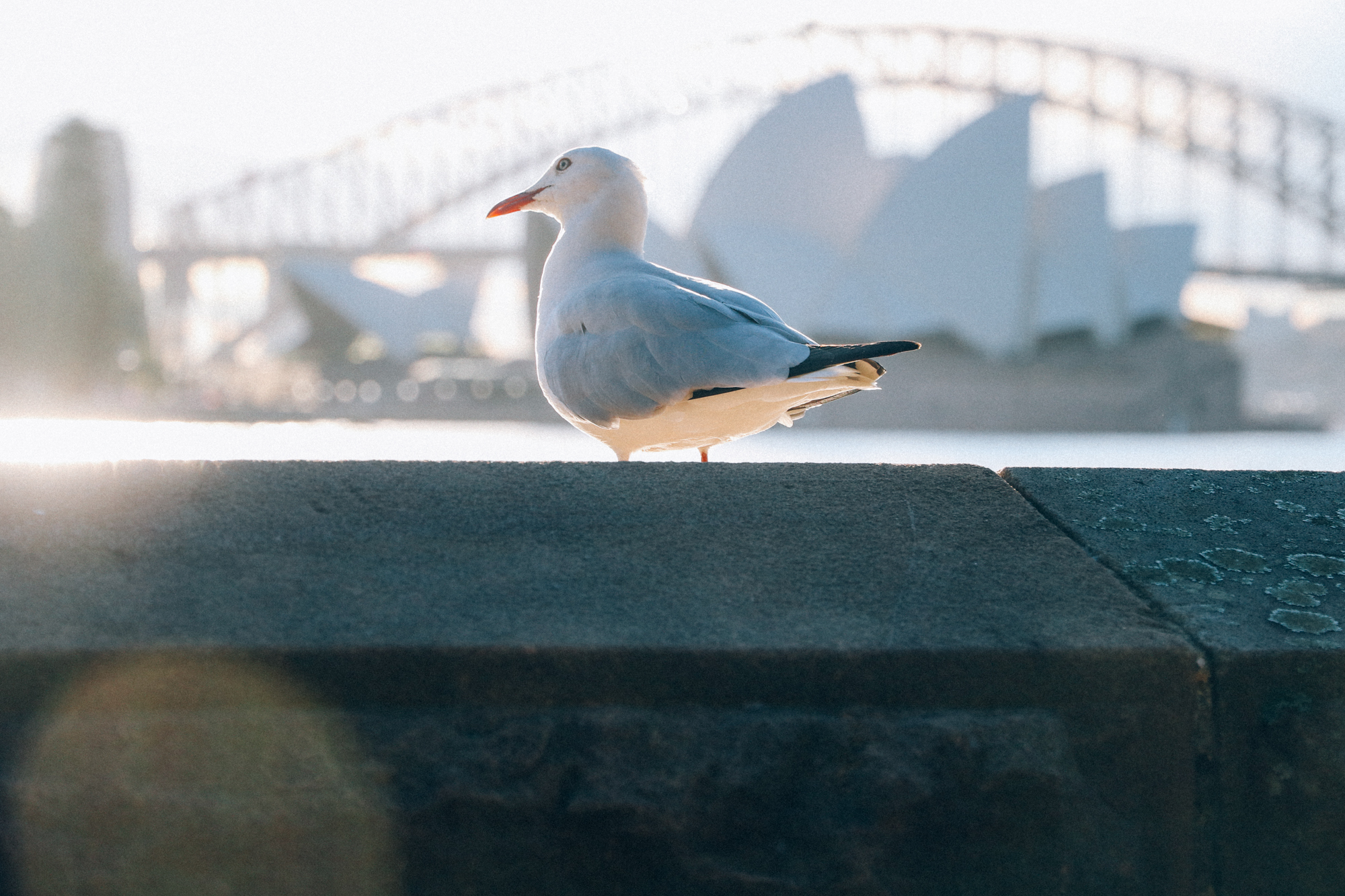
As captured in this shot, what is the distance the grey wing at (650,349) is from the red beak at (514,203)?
67 centimetres

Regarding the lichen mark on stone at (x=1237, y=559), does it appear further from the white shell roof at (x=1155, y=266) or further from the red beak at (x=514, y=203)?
the white shell roof at (x=1155, y=266)

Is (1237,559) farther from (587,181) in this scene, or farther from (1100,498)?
(587,181)

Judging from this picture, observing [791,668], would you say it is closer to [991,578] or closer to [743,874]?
[743,874]

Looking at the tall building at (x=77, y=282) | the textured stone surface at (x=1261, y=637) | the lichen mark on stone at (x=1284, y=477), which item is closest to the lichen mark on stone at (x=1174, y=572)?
the textured stone surface at (x=1261, y=637)

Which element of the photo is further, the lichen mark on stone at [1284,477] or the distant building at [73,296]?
the distant building at [73,296]

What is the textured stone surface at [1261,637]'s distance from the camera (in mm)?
1959

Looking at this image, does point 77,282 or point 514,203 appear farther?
point 77,282

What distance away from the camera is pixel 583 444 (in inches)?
903

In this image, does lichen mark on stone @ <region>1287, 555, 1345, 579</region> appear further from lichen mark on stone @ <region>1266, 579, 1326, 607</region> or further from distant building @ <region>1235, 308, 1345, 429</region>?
distant building @ <region>1235, 308, 1345, 429</region>

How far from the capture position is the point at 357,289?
52.1 metres

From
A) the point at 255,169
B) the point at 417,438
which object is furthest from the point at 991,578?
the point at 255,169

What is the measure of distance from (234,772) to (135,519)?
645 mm

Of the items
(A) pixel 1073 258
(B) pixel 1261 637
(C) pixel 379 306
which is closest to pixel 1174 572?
(B) pixel 1261 637

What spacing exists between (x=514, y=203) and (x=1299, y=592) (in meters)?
2.48
